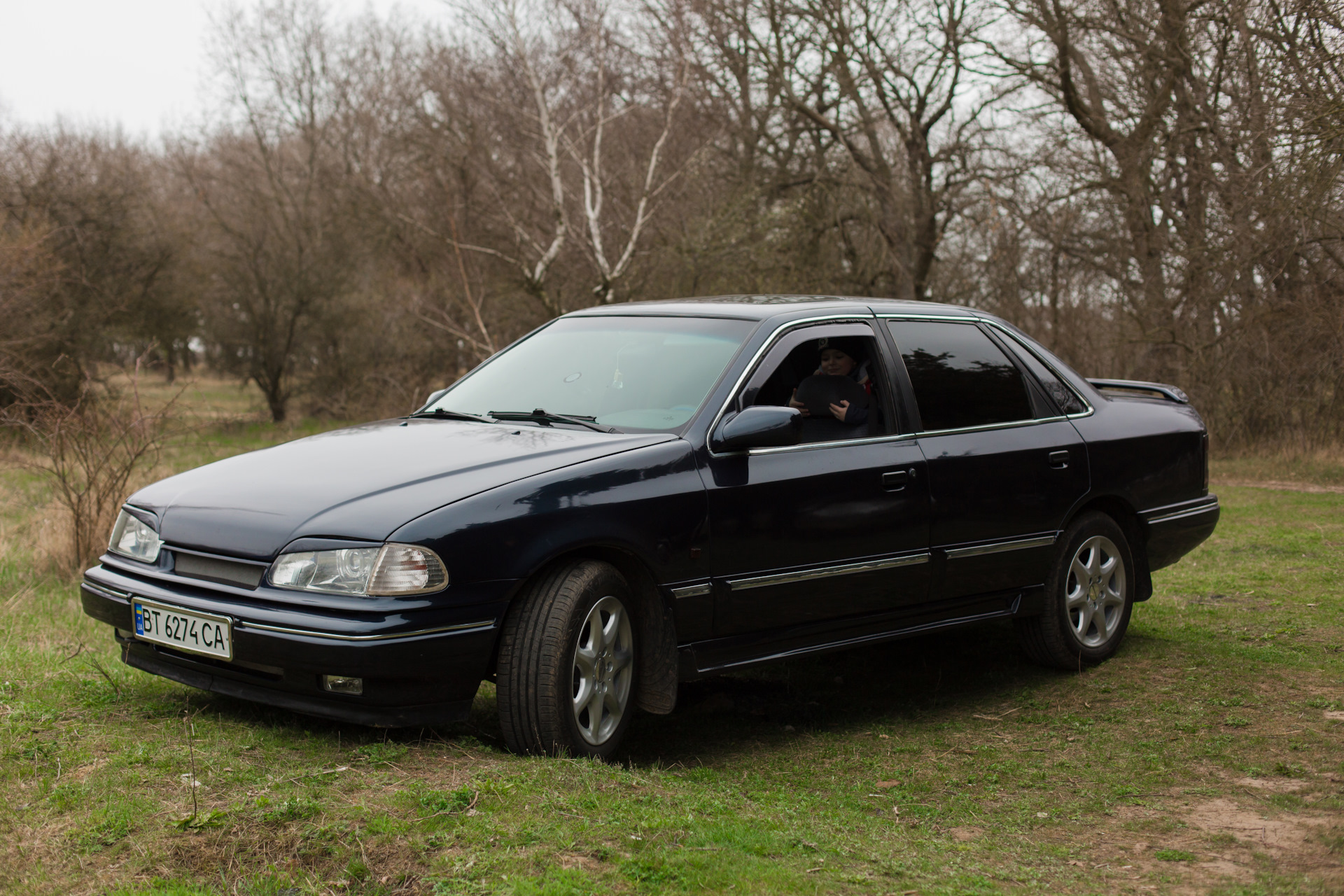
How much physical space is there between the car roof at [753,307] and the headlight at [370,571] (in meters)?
2.02

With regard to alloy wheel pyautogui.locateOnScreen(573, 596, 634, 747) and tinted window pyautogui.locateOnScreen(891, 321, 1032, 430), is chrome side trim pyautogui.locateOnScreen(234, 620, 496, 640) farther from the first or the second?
tinted window pyautogui.locateOnScreen(891, 321, 1032, 430)

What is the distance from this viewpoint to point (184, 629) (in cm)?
407

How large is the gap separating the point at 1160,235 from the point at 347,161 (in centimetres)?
2162

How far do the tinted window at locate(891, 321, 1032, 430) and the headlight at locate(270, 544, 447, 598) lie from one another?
2.60 meters

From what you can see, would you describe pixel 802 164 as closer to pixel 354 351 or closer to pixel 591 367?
pixel 354 351

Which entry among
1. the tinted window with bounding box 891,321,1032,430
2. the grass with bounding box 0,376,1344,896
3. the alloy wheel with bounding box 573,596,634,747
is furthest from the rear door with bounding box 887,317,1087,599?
the alloy wheel with bounding box 573,596,634,747

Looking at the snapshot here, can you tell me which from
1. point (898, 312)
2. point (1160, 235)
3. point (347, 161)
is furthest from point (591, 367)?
point (347, 161)

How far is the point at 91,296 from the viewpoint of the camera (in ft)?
76.5

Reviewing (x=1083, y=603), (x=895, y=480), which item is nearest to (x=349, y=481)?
(x=895, y=480)

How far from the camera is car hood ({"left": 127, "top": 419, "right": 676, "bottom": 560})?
3967 millimetres

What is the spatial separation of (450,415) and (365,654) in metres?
1.77

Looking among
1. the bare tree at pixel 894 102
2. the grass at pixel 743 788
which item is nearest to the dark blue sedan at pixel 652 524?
the grass at pixel 743 788

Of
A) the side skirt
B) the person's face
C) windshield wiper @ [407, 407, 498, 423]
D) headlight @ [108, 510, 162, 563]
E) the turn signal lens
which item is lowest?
the side skirt

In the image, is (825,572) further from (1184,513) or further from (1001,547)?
(1184,513)
